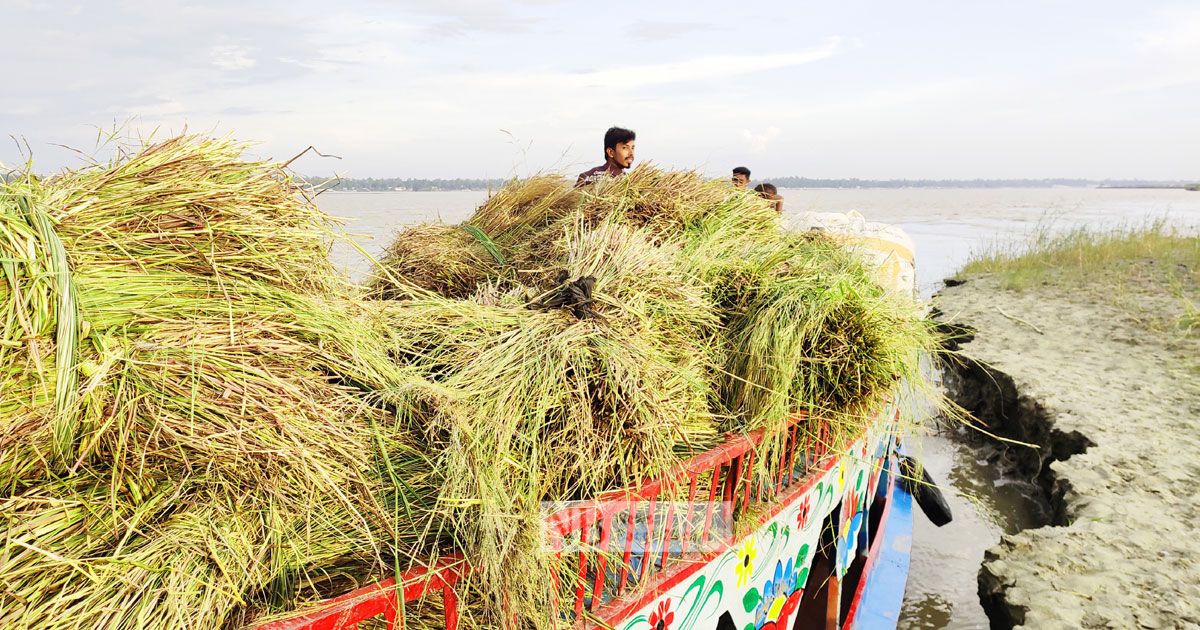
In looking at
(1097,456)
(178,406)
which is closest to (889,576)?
(1097,456)

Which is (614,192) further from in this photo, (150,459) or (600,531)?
(150,459)

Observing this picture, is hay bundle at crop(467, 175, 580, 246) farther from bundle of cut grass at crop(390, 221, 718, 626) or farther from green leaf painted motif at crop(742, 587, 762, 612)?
green leaf painted motif at crop(742, 587, 762, 612)

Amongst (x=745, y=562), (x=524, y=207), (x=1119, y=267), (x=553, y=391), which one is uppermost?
(x=524, y=207)

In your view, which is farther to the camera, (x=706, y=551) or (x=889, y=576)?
(x=889, y=576)

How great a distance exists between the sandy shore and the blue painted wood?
33.6 inches

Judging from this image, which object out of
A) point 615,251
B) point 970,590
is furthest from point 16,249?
point 970,590

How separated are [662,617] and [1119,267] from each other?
14.2 meters

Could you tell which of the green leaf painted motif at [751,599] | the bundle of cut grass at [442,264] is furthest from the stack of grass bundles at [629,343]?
the green leaf painted motif at [751,599]

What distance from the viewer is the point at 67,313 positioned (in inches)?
53.8

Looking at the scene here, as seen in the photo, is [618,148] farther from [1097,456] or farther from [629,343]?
[1097,456]

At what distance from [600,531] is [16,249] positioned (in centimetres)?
146

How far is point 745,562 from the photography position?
2.74 metres

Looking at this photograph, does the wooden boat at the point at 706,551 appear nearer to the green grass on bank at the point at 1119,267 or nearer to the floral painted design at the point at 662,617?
the floral painted design at the point at 662,617

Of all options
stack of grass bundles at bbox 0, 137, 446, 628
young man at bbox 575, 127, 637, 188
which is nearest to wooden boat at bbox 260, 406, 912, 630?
stack of grass bundles at bbox 0, 137, 446, 628
